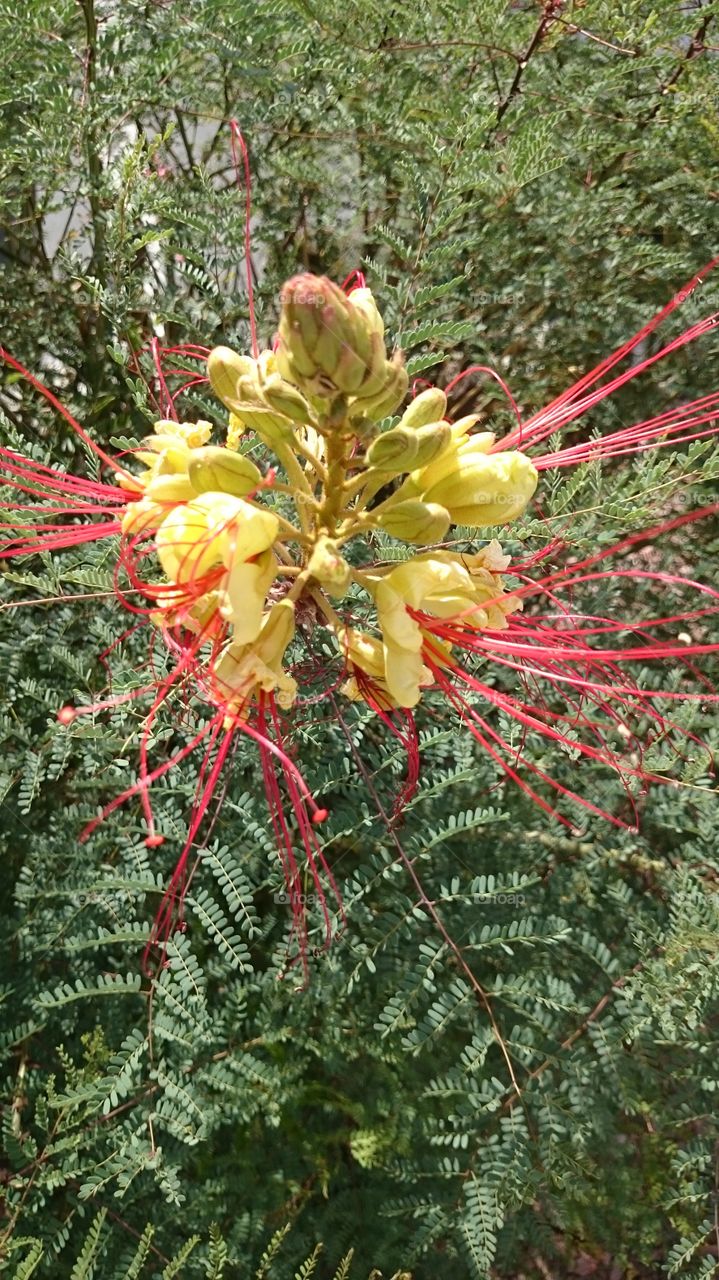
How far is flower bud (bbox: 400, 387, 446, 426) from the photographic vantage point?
1147mm

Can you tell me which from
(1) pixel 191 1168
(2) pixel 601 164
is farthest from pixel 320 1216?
(2) pixel 601 164

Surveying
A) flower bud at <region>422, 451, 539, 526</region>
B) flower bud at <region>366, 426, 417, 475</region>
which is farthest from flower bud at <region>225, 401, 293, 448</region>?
flower bud at <region>422, 451, 539, 526</region>

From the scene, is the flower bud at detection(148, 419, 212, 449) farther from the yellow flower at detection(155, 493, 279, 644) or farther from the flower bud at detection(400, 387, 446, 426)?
the flower bud at detection(400, 387, 446, 426)

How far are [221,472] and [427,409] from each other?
272mm

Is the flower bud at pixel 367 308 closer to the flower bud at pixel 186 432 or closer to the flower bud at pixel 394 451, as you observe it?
the flower bud at pixel 394 451

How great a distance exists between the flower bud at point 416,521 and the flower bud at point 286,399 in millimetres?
163

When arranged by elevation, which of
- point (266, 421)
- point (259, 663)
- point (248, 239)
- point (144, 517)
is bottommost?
point (259, 663)

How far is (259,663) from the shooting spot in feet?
3.78

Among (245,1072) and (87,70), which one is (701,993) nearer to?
(245,1072)

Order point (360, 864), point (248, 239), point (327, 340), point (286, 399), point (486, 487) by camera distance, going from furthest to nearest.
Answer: point (360, 864) < point (248, 239) < point (486, 487) < point (286, 399) < point (327, 340)

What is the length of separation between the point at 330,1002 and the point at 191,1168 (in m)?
0.57

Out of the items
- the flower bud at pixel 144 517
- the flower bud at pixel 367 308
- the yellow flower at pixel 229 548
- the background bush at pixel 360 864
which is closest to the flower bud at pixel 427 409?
the flower bud at pixel 367 308

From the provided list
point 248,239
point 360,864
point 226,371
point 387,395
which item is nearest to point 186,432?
point 226,371

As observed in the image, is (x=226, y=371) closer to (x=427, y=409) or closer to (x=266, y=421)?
(x=266, y=421)
